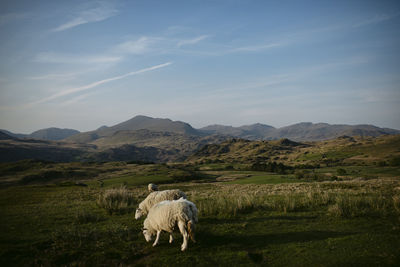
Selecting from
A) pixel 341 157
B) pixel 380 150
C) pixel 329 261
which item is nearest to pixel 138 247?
pixel 329 261

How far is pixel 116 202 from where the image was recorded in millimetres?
17125

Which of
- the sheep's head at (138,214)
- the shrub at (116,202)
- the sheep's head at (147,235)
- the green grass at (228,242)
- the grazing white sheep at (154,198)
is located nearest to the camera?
the green grass at (228,242)

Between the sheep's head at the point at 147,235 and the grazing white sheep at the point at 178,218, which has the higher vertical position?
the grazing white sheep at the point at 178,218

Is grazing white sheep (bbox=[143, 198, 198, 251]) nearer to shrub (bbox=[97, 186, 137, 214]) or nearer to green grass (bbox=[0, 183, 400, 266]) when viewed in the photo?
green grass (bbox=[0, 183, 400, 266])

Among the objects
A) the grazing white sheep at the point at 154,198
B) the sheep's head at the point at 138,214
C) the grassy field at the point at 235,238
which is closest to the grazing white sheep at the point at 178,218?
the grassy field at the point at 235,238

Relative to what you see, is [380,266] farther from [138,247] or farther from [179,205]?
[138,247]

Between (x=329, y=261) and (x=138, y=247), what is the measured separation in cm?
749

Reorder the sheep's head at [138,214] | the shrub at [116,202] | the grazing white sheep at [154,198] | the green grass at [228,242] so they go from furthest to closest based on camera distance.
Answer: the shrub at [116,202], the grazing white sheep at [154,198], the sheep's head at [138,214], the green grass at [228,242]

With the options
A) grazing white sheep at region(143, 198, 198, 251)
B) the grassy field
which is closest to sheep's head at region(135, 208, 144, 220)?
the grassy field

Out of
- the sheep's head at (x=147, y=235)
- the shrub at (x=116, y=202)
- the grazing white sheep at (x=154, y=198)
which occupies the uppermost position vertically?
the grazing white sheep at (x=154, y=198)

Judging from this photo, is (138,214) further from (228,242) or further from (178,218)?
(228,242)

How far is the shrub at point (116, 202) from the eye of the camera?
1661 centimetres

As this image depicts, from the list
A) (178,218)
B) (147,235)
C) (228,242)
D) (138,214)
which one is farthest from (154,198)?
(228,242)

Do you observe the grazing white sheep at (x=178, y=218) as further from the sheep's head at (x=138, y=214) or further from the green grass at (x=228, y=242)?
the sheep's head at (x=138, y=214)
